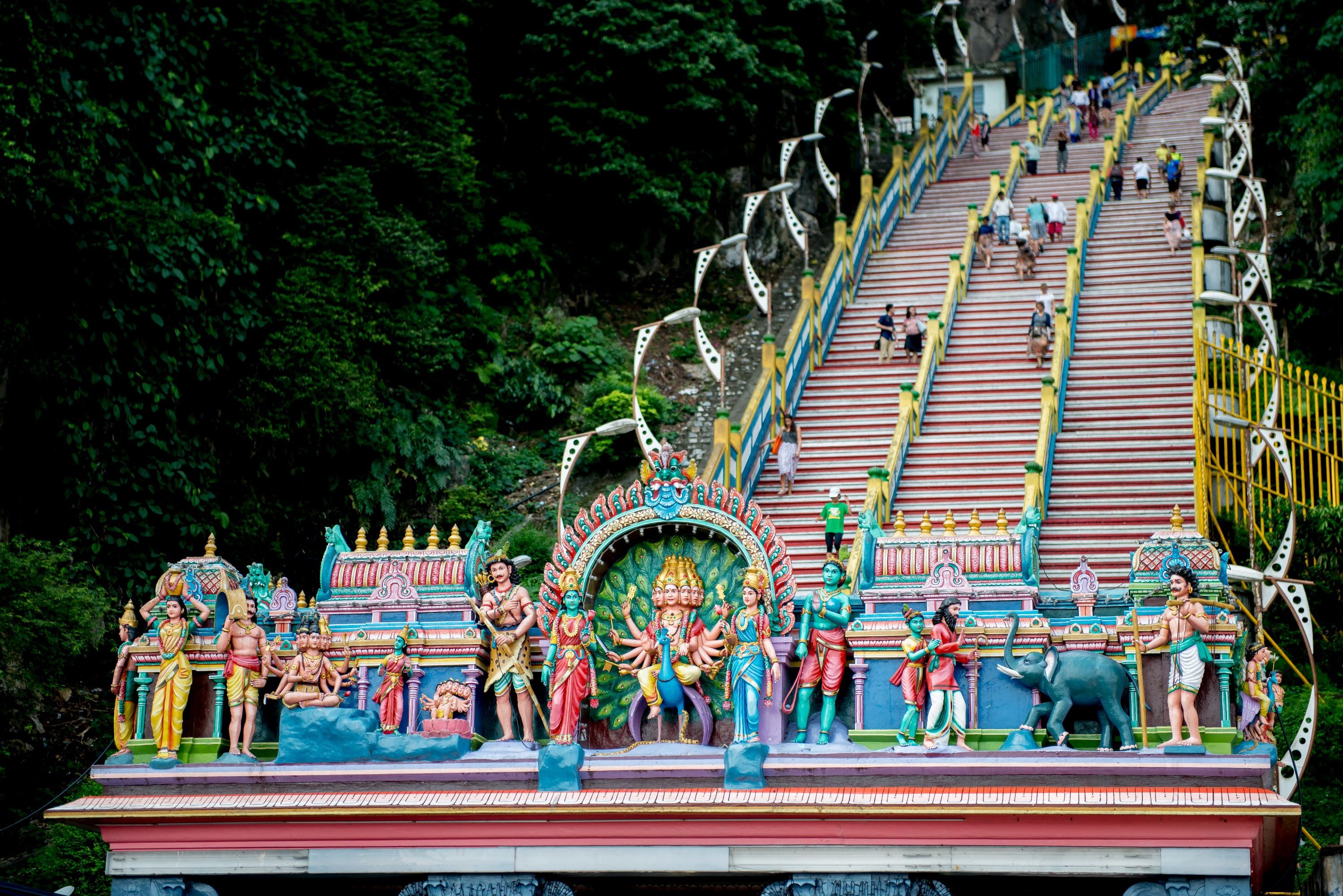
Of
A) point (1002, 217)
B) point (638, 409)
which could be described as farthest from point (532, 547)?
point (1002, 217)

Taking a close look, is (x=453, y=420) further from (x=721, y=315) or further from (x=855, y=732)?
(x=855, y=732)

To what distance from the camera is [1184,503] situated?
23.8 m

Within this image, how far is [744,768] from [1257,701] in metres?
4.42

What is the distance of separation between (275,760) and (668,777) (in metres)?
3.72

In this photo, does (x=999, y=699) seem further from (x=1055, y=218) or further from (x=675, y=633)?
(x=1055, y=218)

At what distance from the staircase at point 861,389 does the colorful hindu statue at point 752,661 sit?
6.67 meters

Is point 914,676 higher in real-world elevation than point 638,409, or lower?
lower

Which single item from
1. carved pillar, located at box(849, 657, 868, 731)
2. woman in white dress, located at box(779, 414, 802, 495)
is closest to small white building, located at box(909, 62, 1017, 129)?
woman in white dress, located at box(779, 414, 802, 495)

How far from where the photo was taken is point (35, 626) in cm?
2152

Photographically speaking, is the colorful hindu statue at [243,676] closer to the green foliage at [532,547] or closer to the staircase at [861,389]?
the staircase at [861,389]

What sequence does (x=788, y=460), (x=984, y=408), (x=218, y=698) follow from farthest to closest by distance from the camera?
(x=984, y=408) → (x=788, y=460) → (x=218, y=698)

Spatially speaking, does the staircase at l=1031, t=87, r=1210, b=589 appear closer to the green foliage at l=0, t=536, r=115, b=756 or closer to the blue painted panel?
the blue painted panel

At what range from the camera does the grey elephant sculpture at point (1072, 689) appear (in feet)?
49.3

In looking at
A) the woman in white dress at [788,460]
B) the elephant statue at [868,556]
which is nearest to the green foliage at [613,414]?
the woman in white dress at [788,460]
